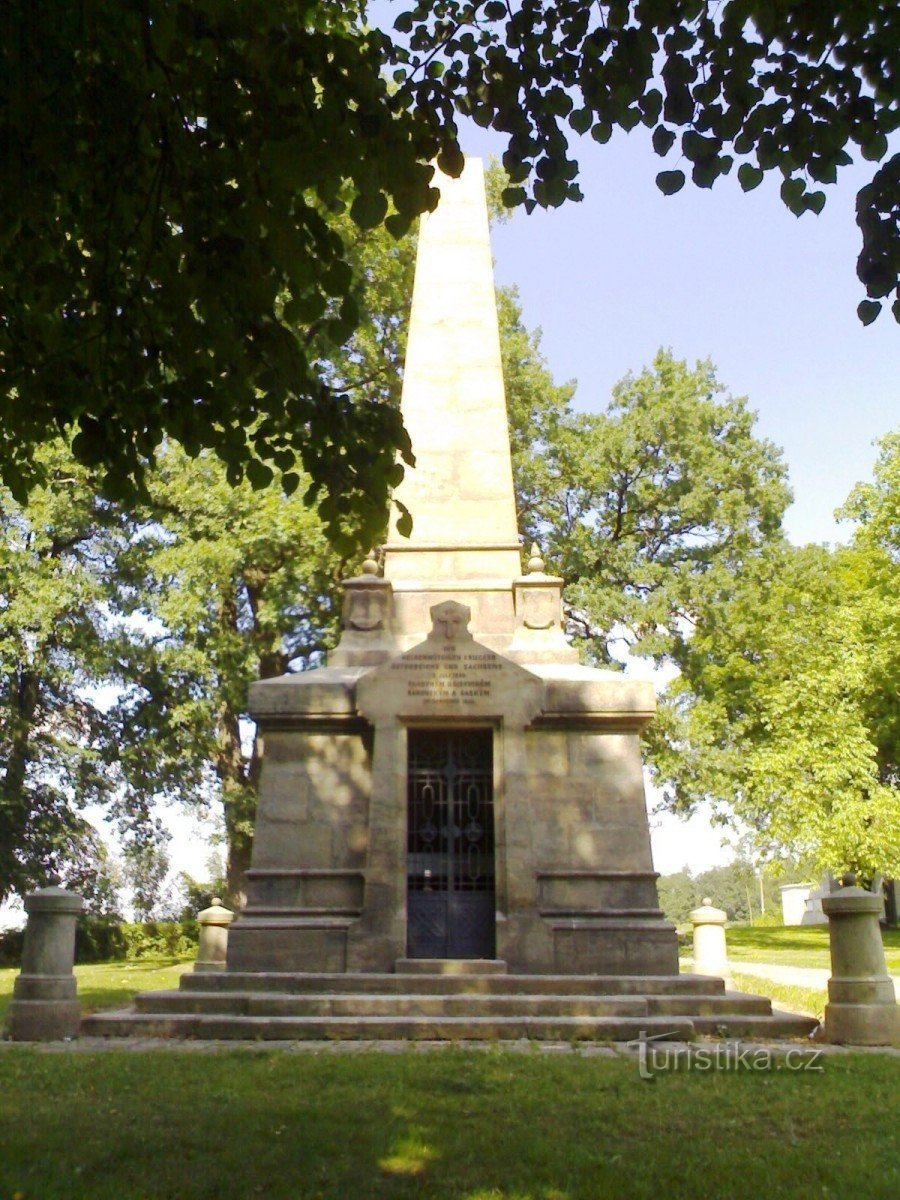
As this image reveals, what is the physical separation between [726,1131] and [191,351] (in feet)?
15.2

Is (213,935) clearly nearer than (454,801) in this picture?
No

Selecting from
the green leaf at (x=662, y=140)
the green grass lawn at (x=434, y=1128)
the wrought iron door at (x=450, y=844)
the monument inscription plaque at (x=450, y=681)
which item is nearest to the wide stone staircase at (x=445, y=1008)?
the wrought iron door at (x=450, y=844)

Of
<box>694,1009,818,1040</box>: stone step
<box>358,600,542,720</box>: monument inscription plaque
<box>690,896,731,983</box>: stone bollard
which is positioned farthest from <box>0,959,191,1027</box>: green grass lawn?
<box>690,896,731,983</box>: stone bollard

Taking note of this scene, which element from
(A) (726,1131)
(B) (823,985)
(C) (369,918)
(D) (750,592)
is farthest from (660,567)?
(A) (726,1131)

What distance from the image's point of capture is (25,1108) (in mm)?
5969

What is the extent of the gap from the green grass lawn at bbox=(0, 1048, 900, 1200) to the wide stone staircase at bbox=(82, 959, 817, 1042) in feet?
3.16

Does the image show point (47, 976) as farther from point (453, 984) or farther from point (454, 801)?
point (454, 801)

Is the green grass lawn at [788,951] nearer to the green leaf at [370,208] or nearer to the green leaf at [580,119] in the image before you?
the green leaf at [580,119]

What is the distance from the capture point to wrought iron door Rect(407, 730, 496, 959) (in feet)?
34.6

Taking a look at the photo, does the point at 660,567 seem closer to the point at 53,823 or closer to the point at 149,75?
the point at 53,823

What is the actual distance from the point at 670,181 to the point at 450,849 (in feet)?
23.4

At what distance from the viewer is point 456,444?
43.0 ft

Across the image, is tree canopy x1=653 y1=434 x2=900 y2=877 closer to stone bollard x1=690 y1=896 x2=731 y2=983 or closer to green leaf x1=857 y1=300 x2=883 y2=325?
stone bollard x1=690 y1=896 x2=731 y2=983
